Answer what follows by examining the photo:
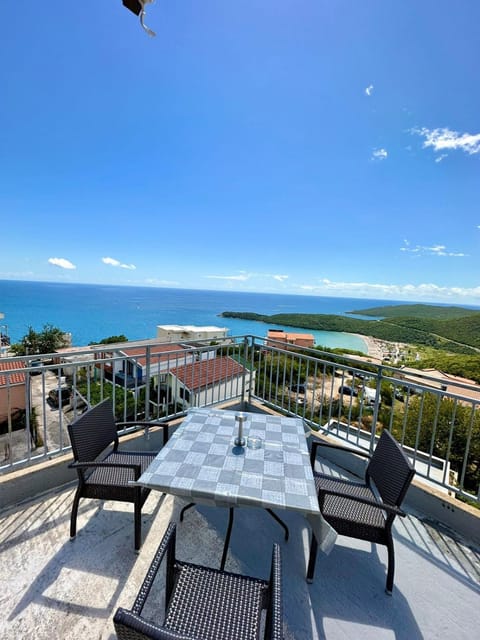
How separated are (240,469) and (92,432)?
1.20 metres

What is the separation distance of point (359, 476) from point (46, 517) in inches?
114

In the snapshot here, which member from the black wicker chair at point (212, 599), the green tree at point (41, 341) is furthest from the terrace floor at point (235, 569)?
the green tree at point (41, 341)

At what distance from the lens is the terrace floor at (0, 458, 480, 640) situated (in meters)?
1.42

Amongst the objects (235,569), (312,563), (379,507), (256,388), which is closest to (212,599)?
(235,569)

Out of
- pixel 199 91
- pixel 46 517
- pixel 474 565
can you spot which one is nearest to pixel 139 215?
pixel 199 91

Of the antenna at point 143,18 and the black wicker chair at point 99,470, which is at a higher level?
the antenna at point 143,18

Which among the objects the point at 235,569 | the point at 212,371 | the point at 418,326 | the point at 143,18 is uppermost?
the point at 143,18

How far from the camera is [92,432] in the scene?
1982 millimetres

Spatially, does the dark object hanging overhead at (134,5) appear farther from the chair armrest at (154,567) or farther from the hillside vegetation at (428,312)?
the hillside vegetation at (428,312)

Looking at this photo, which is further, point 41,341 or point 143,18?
point 41,341

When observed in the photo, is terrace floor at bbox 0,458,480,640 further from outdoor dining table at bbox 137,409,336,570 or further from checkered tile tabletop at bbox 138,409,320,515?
checkered tile tabletop at bbox 138,409,320,515

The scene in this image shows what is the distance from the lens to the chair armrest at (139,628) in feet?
1.97

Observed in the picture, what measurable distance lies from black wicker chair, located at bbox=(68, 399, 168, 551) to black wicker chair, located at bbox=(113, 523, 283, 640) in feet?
2.17

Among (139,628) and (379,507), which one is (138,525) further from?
(379,507)
